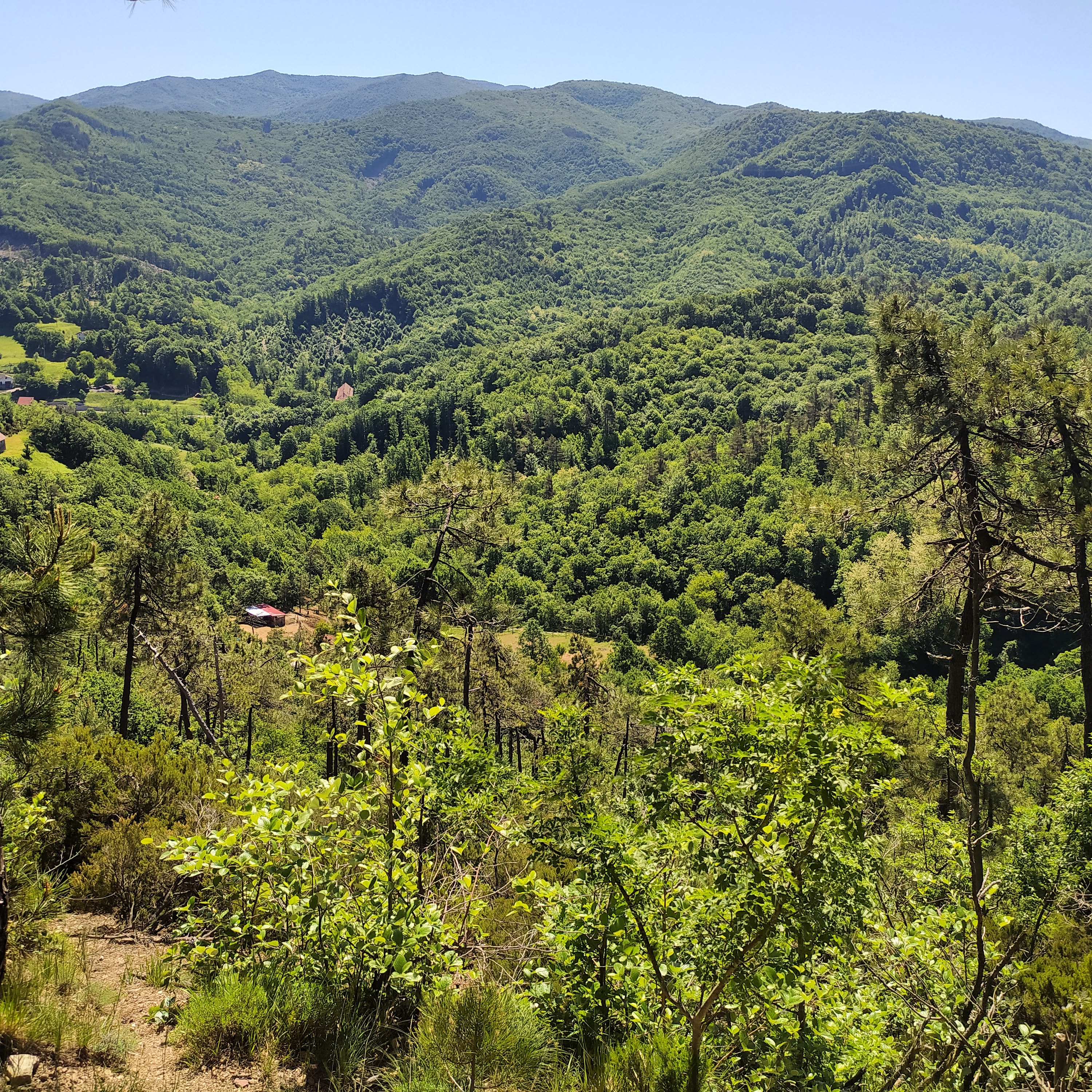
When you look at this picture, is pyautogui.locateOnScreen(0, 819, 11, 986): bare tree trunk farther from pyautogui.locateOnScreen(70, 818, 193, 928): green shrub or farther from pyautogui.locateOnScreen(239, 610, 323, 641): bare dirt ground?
pyautogui.locateOnScreen(239, 610, 323, 641): bare dirt ground

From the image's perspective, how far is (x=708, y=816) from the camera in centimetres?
389

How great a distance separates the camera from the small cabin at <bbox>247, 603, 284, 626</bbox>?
65.9 metres

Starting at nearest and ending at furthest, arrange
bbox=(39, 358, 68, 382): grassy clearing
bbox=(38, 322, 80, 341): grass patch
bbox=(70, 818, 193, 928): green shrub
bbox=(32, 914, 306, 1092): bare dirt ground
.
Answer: bbox=(32, 914, 306, 1092): bare dirt ground < bbox=(70, 818, 193, 928): green shrub < bbox=(39, 358, 68, 382): grassy clearing < bbox=(38, 322, 80, 341): grass patch

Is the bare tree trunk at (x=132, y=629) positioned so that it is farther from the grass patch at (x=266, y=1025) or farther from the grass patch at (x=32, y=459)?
the grass patch at (x=32, y=459)

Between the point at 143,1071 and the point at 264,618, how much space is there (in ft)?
222

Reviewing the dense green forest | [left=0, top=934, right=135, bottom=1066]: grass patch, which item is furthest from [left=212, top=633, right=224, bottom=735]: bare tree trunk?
[left=0, top=934, right=135, bottom=1066]: grass patch

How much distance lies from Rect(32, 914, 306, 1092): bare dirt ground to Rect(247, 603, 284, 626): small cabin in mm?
65536

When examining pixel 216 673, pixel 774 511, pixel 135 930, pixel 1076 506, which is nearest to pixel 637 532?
pixel 774 511

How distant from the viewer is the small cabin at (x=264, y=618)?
65938 mm

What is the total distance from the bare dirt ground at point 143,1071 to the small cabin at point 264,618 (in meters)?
65.5

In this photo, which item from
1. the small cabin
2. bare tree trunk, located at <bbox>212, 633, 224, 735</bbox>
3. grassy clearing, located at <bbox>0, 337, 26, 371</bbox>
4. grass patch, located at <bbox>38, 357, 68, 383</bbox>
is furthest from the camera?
grassy clearing, located at <bbox>0, 337, 26, 371</bbox>

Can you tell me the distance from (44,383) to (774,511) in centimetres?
13138

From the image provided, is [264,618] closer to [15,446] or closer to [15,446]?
[15,446]

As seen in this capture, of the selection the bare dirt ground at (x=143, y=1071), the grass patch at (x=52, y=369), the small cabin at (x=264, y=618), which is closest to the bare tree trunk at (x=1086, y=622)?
the bare dirt ground at (x=143, y=1071)
